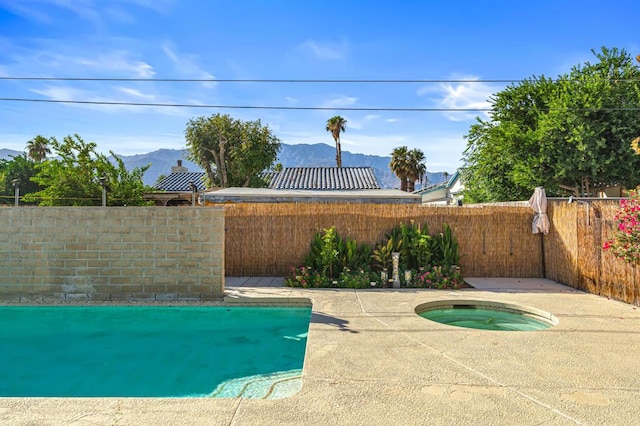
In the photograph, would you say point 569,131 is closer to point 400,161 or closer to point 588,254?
point 588,254

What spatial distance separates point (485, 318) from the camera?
22.7 ft

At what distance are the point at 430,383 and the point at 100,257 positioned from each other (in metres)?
7.16

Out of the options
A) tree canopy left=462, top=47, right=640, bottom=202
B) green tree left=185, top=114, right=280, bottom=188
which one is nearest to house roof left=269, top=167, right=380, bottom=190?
green tree left=185, top=114, right=280, bottom=188

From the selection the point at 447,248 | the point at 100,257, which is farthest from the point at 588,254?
the point at 100,257

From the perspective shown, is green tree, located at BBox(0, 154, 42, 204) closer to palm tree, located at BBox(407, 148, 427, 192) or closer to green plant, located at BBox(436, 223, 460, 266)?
green plant, located at BBox(436, 223, 460, 266)

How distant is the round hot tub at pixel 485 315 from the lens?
644 centimetres

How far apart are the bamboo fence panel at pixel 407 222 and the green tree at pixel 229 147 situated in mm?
13825

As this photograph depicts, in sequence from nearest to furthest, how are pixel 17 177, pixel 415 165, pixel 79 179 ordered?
pixel 79 179, pixel 17 177, pixel 415 165

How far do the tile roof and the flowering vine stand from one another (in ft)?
73.5

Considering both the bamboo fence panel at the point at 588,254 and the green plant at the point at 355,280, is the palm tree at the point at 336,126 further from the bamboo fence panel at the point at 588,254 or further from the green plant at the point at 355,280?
the green plant at the point at 355,280

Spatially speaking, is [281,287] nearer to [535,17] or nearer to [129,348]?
[129,348]

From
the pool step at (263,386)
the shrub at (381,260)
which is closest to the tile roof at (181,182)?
the shrub at (381,260)

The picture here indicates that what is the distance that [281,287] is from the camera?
866cm

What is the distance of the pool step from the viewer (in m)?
4.19
